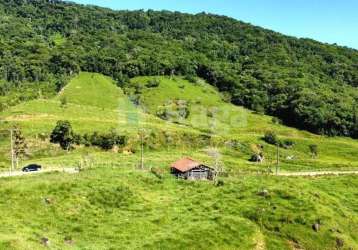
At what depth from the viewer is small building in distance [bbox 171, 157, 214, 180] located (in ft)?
307

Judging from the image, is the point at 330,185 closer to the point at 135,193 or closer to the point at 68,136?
the point at 135,193

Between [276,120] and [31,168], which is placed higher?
[31,168]

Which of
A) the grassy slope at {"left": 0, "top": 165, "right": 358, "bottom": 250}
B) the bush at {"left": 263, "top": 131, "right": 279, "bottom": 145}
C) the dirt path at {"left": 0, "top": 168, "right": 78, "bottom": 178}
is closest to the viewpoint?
the grassy slope at {"left": 0, "top": 165, "right": 358, "bottom": 250}

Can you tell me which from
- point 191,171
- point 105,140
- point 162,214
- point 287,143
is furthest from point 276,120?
point 162,214

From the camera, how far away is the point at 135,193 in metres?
77.9

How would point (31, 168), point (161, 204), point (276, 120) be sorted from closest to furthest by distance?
point (161, 204) → point (31, 168) → point (276, 120)

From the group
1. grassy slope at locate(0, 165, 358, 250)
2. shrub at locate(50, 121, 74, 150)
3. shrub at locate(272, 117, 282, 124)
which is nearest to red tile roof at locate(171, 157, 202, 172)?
grassy slope at locate(0, 165, 358, 250)

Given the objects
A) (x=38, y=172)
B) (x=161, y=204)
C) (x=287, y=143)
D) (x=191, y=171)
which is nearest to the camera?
(x=161, y=204)

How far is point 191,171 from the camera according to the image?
94.2m

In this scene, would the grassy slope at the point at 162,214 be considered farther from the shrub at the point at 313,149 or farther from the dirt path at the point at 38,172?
the shrub at the point at 313,149

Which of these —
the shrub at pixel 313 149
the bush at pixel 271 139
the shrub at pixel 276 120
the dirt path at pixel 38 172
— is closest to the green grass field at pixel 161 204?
the dirt path at pixel 38 172

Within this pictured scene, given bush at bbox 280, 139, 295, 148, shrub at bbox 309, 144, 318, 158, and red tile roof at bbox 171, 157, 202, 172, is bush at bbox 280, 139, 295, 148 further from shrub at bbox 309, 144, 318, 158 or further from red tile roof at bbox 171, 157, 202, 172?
red tile roof at bbox 171, 157, 202, 172

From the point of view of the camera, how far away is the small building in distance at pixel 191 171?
93.6 meters

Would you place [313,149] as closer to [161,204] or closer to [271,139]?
[271,139]
